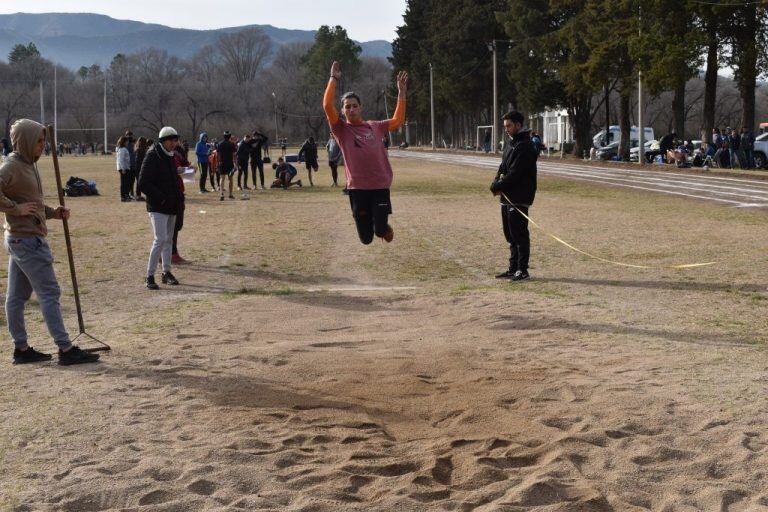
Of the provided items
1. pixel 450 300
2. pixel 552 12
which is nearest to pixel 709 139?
pixel 552 12

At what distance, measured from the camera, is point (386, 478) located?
193 inches

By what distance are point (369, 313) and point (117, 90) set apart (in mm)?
145058

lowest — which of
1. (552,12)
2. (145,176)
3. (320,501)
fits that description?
(320,501)

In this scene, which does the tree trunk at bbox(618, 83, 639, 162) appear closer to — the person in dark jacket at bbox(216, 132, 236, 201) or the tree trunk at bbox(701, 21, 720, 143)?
the tree trunk at bbox(701, 21, 720, 143)

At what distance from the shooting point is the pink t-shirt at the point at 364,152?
915cm

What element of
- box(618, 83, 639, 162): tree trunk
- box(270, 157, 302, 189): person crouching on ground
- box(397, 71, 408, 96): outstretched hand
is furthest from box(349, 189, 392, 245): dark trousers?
box(618, 83, 639, 162): tree trunk

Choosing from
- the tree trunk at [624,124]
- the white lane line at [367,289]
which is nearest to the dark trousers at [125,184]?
the white lane line at [367,289]

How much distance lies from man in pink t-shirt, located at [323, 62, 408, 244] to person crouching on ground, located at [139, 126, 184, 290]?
297 cm

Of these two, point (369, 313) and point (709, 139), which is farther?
point (709, 139)

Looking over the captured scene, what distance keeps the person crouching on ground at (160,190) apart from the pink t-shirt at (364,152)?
2.99m

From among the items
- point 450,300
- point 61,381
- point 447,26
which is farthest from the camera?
point 447,26

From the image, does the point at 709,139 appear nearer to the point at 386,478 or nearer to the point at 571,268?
the point at 571,268

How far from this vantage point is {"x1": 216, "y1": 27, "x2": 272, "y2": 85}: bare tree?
18600cm

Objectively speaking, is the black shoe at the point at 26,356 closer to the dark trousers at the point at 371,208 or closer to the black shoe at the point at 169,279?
the dark trousers at the point at 371,208
